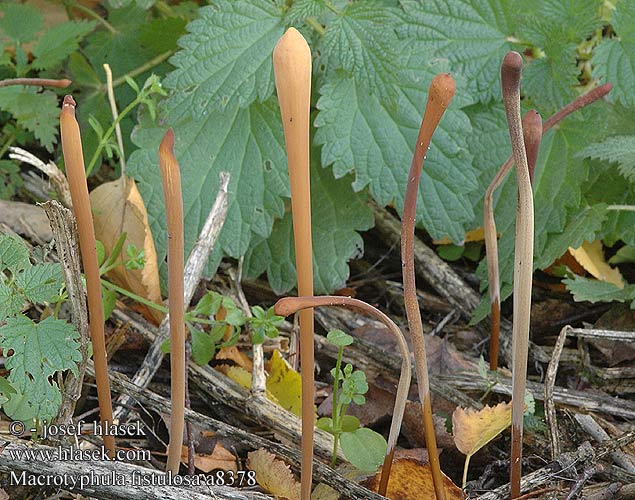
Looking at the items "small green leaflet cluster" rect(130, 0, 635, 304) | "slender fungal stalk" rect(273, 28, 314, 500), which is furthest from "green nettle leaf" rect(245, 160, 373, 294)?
"slender fungal stalk" rect(273, 28, 314, 500)

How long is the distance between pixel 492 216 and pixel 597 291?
49cm

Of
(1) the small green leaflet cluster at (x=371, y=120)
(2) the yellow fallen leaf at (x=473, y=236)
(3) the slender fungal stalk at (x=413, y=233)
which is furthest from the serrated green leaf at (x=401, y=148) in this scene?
(3) the slender fungal stalk at (x=413, y=233)

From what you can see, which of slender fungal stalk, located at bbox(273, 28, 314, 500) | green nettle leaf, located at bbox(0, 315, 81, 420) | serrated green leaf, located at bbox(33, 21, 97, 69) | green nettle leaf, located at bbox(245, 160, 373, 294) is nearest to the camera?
slender fungal stalk, located at bbox(273, 28, 314, 500)

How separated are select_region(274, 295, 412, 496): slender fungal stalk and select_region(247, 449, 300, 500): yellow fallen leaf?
145mm

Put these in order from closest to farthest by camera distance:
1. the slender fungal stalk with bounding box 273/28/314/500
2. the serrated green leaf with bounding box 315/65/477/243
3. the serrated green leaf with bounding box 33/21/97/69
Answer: the slender fungal stalk with bounding box 273/28/314/500 < the serrated green leaf with bounding box 315/65/477/243 < the serrated green leaf with bounding box 33/21/97/69

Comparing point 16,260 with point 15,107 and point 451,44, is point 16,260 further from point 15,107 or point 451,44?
point 451,44

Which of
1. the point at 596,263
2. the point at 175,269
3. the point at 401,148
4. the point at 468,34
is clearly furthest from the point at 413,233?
the point at 596,263

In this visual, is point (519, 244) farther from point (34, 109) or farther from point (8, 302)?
point (34, 109)

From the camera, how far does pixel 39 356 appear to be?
1.23 meters

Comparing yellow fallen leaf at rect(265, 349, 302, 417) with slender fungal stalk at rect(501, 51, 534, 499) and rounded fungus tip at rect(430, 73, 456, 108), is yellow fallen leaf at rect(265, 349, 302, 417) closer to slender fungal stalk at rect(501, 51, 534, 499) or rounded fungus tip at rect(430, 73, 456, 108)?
slender fungal stalk at rect(501, 51, 534, 499)

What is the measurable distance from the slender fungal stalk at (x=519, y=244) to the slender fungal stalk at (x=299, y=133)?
266mm

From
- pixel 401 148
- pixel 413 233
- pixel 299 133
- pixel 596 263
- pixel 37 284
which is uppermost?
pixel 299 133

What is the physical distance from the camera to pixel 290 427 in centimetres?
153

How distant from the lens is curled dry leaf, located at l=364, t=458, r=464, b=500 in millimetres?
1408
